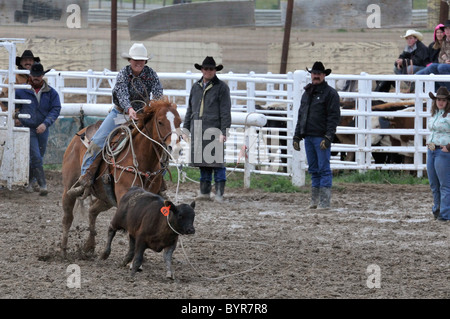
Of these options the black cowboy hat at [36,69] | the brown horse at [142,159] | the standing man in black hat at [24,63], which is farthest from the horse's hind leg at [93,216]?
the standing man in black hat at [24,63]

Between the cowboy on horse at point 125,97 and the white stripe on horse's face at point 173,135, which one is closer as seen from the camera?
the white stripe on horse's face at point 173,135

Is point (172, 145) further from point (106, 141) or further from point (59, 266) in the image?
point (59, 266)

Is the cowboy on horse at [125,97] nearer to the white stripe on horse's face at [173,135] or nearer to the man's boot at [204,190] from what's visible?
the white stripe on horse's face at [173,135]

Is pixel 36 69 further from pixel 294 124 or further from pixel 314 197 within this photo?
pixel 314 197

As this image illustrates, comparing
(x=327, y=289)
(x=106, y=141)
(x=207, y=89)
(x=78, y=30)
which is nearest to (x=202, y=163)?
(x=207, y=89)

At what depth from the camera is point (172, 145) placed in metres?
7.39

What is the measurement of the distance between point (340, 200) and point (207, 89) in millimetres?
2451

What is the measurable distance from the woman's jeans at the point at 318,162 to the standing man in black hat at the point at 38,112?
12.8ft

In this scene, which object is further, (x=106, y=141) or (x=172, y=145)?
(x=106, y=141)

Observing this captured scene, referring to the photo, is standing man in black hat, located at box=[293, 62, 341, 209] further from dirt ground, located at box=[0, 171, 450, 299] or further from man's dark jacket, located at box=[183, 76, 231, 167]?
man's dark jacket, located at box=[183, 76, 231, 167]

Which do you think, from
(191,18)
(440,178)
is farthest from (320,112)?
(191,18)

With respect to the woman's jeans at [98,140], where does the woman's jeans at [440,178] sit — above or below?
below

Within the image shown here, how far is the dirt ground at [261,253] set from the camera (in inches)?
259

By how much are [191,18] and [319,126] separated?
10.6 meters
